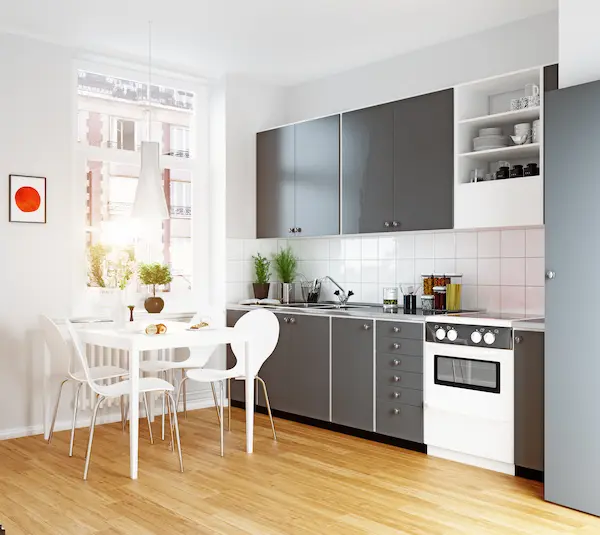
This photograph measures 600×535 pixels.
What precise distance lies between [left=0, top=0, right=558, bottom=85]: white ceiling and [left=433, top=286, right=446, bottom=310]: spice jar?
1.62 meters

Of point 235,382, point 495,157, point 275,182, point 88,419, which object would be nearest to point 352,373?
point 235,382

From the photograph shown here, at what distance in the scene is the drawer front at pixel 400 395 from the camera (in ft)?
14.5

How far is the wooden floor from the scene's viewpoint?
10.4 ft

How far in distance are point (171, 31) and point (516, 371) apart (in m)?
3.07

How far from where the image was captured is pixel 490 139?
434cm

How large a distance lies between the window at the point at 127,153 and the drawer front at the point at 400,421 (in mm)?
2067

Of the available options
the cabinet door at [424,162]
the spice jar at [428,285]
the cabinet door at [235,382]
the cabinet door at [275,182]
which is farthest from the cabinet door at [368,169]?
the cabinet door at [235,382]

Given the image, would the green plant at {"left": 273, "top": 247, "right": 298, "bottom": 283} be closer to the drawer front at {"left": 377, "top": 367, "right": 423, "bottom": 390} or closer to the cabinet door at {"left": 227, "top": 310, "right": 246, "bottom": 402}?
the cabinet door at {"left": 227, "top": 310, "right": 246, "bottom": 402}

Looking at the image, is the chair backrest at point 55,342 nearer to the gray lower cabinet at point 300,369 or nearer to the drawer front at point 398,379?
the gray lower cabinet at point 300,369

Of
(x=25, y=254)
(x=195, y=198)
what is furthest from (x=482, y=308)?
(x=25, y=254)

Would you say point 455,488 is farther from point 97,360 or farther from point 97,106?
point 97,106

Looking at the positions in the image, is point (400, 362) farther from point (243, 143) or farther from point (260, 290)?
point (243, 143)

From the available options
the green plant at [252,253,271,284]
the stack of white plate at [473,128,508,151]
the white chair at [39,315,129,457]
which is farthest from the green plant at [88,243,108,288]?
the stack of white plate at [473,128,508,151]

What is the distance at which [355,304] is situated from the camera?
218 inches
